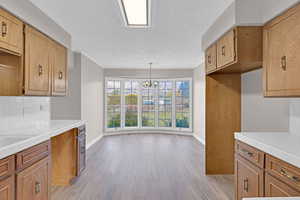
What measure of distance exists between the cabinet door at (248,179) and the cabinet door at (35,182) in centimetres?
218

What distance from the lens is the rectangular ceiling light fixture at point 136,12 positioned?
8.21ft

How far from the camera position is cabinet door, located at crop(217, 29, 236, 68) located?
253 centimetres

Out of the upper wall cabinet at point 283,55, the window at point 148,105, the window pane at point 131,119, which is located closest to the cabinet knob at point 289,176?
the upper wall cabinet at point 283,55

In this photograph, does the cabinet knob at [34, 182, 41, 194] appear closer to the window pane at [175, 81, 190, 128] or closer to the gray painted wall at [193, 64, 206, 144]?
the gray painted wall at [193, 64, 206, 144]

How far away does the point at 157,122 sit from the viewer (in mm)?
8305

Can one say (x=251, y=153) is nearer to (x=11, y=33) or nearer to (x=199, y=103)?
(x=11, y=33)

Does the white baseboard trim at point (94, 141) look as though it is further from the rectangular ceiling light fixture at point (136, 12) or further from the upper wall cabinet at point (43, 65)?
the rectangular ceiling light fixture at point (136, 12)

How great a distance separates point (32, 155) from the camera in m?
2.05

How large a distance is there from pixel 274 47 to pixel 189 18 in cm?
125

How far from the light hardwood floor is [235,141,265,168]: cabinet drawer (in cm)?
95

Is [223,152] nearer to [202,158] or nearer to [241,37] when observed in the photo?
[202,158]

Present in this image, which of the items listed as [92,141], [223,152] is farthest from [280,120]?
[92,141]

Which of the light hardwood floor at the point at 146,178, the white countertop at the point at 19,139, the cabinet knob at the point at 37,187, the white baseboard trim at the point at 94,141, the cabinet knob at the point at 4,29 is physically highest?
the cabinet knob at the point at 4,29

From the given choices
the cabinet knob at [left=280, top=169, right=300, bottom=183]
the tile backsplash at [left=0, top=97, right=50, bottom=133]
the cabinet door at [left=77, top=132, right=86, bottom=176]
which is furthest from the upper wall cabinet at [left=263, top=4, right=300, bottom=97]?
the tile backsplash at [left=0, top=97, right=50, bottom=133]
